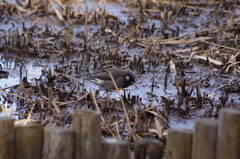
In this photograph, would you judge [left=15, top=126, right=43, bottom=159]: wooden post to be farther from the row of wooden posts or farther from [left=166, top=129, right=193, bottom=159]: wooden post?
[left=166, top=129, right=193, bottom=159]: wooden post

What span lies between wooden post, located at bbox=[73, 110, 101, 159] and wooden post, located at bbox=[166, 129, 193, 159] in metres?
0.57

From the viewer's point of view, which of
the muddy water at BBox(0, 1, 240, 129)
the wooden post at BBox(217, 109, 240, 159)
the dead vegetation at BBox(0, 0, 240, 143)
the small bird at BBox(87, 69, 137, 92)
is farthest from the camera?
the small bird at BBox(87, 69, 137, 92)

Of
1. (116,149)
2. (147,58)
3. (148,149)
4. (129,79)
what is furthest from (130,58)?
(116,149)

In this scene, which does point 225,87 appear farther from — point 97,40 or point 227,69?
point 97,40

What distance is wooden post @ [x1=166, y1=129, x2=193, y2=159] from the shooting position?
3.39 metres

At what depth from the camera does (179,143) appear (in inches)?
134

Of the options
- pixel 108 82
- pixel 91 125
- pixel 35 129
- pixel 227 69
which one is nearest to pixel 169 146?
pixel 91 125

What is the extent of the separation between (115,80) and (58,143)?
4110mm

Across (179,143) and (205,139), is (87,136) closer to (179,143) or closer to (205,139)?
(179,143)

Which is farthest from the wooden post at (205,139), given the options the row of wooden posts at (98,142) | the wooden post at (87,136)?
the wooden post at (87,136)

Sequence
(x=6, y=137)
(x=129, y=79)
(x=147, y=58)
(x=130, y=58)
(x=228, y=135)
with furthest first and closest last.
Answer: (x=130, y=58) → (x=147, y=58) → (x=129, y=79) → (x=6, y=137) → (x=228, y=135)

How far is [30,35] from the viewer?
10.1 metres

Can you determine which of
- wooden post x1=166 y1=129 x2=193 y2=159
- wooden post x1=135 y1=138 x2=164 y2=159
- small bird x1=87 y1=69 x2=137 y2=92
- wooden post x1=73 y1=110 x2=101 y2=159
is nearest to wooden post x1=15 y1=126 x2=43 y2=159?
wooden post x1=73 y1=110 x2=101 y2=159

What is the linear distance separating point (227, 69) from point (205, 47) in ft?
5.40
